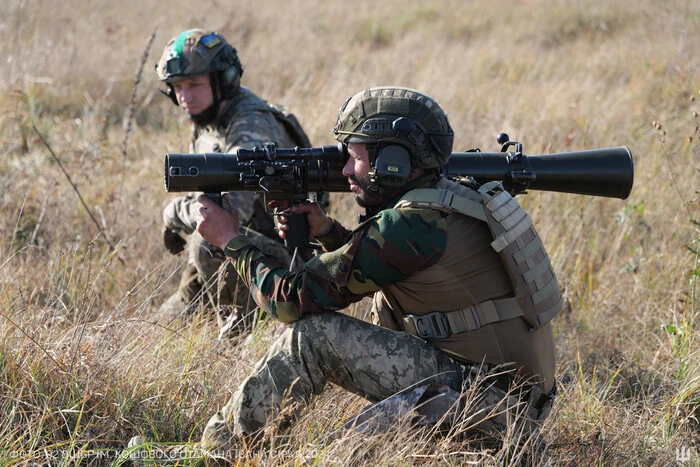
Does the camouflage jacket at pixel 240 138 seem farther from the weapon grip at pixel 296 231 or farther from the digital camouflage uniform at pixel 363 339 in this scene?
the digital camouflage uniform at pixel 363 339

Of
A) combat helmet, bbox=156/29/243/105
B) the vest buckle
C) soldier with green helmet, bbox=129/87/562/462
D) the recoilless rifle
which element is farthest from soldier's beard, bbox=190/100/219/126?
the vest buckle

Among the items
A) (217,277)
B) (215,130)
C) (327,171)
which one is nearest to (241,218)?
(217,277)

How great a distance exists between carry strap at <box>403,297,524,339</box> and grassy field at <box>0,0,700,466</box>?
0.39m

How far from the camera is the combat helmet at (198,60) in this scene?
464cm

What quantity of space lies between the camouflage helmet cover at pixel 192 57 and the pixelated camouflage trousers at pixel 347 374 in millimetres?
2084

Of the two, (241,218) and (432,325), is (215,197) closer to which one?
(432,325)

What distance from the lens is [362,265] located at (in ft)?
9.89

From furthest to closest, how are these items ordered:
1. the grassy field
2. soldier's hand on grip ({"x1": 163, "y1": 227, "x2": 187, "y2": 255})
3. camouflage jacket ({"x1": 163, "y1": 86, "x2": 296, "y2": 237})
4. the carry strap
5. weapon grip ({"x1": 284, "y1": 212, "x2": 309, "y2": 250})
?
soldier's hand on grip ({"x1": 163, "y1": 227, "x2": 187, "y2": 255}) < camouflage jacket ({"x1": 163, "y1": 86, "x2": 296, "y2": 237}) < weapon grip ({"x1": 284, "y1": 212, "x2": 309, "y2": 250}) < the grassy field < the carry strap

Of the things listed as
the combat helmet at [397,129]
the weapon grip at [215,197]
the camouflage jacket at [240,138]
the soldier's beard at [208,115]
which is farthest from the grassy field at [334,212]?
the combat helmet at [397,129]

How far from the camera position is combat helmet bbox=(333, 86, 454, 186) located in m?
3.04

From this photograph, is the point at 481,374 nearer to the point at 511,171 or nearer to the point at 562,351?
the point at 511,171

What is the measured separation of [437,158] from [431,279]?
47 cm

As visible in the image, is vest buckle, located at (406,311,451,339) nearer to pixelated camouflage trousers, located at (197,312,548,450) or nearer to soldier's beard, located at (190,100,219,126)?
pixelated camouflage trousers, located at (197,312,548,450)

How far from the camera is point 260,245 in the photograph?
4.65 meters
